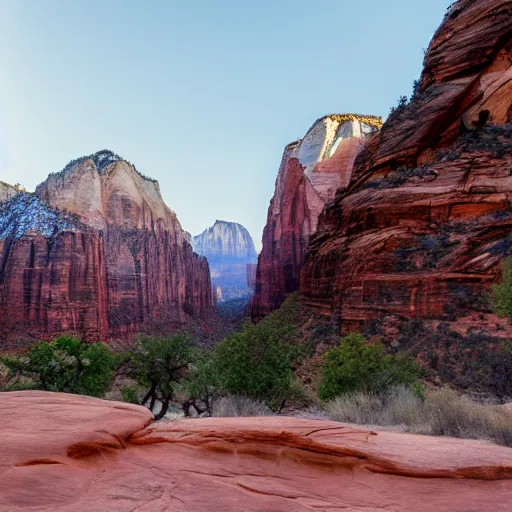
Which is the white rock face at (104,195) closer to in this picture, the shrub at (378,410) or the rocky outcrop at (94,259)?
the rocky outcrop at (94,259)

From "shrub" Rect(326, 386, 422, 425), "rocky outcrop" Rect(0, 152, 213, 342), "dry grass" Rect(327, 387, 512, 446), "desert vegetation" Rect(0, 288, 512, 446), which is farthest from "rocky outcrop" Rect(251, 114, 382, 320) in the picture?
"dry grass" Rect(327, 387, 512, 446)

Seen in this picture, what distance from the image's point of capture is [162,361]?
15.2 metres

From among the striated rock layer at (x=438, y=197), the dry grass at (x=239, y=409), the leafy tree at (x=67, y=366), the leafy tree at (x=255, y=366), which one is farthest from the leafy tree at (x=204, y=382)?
the striated rock layer at (x=438, y=197)

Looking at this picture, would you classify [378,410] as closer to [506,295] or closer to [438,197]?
[506,295]

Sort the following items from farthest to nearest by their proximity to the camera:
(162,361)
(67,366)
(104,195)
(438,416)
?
(104,195) < (67,366) < (162,361) < (438,416)

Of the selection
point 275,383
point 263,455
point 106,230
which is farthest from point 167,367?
point 106,230

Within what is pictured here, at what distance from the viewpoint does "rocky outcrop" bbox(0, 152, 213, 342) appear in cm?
5241

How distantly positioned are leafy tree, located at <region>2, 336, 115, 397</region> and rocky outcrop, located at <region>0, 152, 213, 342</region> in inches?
1609

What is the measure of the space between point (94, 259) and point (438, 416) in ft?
201

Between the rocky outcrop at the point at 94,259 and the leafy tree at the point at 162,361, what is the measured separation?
1751 inches

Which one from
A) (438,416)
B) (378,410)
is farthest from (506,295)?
(438,416)

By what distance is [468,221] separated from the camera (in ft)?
73.3

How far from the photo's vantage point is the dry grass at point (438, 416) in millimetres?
5379

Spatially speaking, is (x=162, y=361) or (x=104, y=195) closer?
(x=162, y=361)
